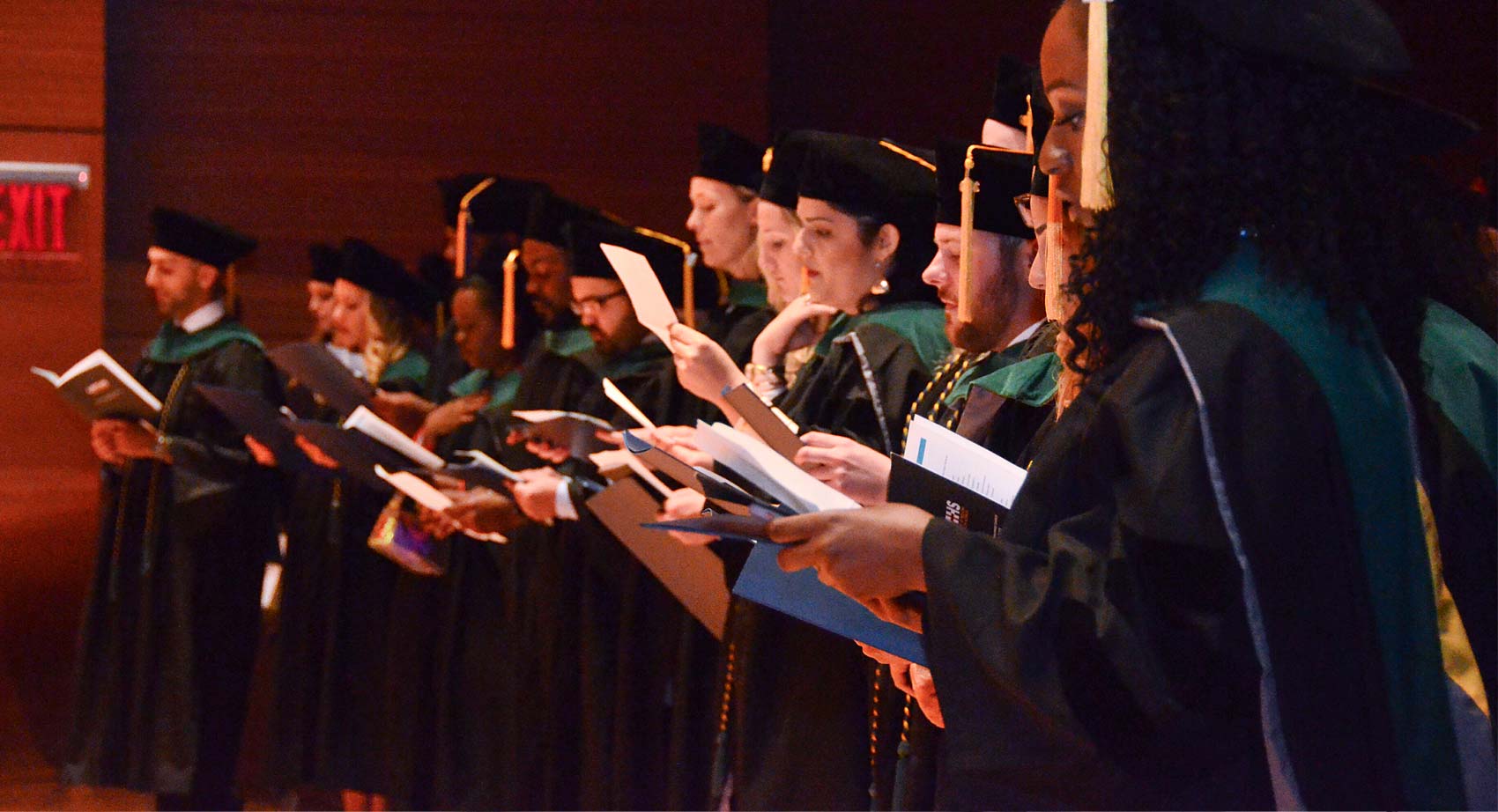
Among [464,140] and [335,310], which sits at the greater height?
[464,140]

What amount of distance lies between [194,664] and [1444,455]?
5074 mm

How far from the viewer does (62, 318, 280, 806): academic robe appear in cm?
592

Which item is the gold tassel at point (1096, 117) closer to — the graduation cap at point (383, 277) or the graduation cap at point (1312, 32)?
the graduation cap at point (1312, 32)

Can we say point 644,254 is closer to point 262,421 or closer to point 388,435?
point 388,435

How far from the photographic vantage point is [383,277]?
6.50 metres

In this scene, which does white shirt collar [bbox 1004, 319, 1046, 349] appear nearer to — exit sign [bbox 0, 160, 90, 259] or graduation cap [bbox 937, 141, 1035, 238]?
graduation cap [bbox 937, 141, 1035, 238]

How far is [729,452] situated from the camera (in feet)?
6.38

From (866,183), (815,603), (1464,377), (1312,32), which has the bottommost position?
(815,603)

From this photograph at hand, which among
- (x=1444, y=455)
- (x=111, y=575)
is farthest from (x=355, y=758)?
(x=1444, y=455)

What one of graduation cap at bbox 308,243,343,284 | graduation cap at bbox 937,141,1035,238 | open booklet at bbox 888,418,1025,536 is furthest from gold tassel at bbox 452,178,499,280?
open booklet at bbox 888,418,1025,536

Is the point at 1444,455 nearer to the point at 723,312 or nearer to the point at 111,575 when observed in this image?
the point at 723,312

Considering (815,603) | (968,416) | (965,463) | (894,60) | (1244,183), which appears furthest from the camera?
(894,60)

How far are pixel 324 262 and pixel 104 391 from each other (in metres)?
1.42

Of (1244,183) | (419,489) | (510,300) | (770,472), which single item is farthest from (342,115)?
(1244,183)
